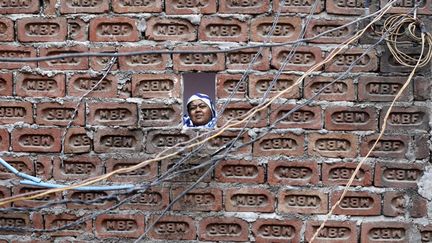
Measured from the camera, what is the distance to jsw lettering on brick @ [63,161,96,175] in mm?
2537

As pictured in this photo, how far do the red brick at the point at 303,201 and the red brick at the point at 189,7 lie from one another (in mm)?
889

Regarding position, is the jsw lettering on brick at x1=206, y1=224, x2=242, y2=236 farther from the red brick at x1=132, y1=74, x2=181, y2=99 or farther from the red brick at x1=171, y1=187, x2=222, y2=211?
the red brick at x1=132, y1=74, x2=181, y2=99

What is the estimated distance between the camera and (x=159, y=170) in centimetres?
252

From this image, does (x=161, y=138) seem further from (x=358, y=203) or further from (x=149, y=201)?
(x=358, y=203)

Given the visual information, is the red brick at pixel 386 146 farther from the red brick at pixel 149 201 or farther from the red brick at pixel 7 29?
the red brick at pixel 7 29

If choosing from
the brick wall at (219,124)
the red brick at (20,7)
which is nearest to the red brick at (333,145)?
the brick wall at (219,124)

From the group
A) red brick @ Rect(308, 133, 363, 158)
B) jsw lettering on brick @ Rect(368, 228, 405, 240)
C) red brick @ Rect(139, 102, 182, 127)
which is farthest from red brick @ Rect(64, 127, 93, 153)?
jsw lettering on brick @ Rect(368, 228, 405, 240)

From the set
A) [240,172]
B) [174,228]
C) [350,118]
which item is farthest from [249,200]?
[350,118]

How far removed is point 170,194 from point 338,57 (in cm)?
98

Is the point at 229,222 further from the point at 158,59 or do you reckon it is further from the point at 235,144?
the point at 158,59

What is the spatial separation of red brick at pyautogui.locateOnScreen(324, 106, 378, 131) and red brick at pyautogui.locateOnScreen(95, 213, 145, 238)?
964 mm

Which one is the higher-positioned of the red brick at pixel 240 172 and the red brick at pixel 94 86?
the red brick at pixel 94 86

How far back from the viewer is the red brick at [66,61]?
2516 mm

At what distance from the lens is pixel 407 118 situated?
2.48m
